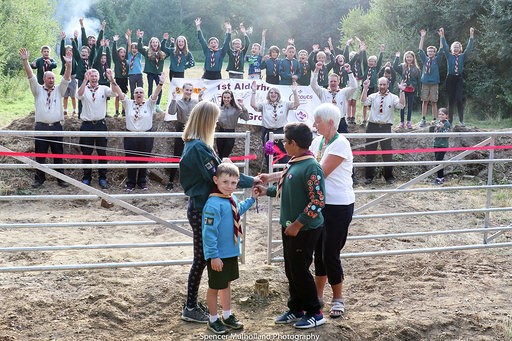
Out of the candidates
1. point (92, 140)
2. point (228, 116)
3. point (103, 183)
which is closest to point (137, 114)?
point (92, 140)

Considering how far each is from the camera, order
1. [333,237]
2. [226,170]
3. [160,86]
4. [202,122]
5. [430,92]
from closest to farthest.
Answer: [226,170]
[202,122]
[333,237]
[160,86]
[430,92]

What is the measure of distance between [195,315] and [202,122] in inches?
68.3

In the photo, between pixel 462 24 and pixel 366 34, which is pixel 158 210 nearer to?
pixel 462 24

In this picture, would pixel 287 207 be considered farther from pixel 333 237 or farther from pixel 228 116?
pixel 228 116

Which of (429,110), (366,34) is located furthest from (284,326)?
(366,34)

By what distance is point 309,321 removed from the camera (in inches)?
220

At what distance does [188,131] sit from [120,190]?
718 cm

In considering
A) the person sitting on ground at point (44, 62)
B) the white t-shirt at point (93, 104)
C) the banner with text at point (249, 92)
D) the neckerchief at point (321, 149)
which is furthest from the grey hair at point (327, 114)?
the person sitting on ground at point (44, 62)

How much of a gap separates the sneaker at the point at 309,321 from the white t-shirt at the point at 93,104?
7495 mm

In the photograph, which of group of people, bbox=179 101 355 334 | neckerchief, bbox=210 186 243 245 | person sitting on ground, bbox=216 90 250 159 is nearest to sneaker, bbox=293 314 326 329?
group of people, bbox=179 101 355 334

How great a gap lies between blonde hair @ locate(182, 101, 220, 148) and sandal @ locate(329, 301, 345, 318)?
1.90 m

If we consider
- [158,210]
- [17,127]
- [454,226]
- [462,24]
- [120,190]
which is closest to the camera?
[454,226]

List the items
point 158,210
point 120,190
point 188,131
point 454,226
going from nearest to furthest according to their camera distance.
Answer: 1. point 188,131
2. point 454,226
3. point 158,210
4. point 120,190

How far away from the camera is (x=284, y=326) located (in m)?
5.68
